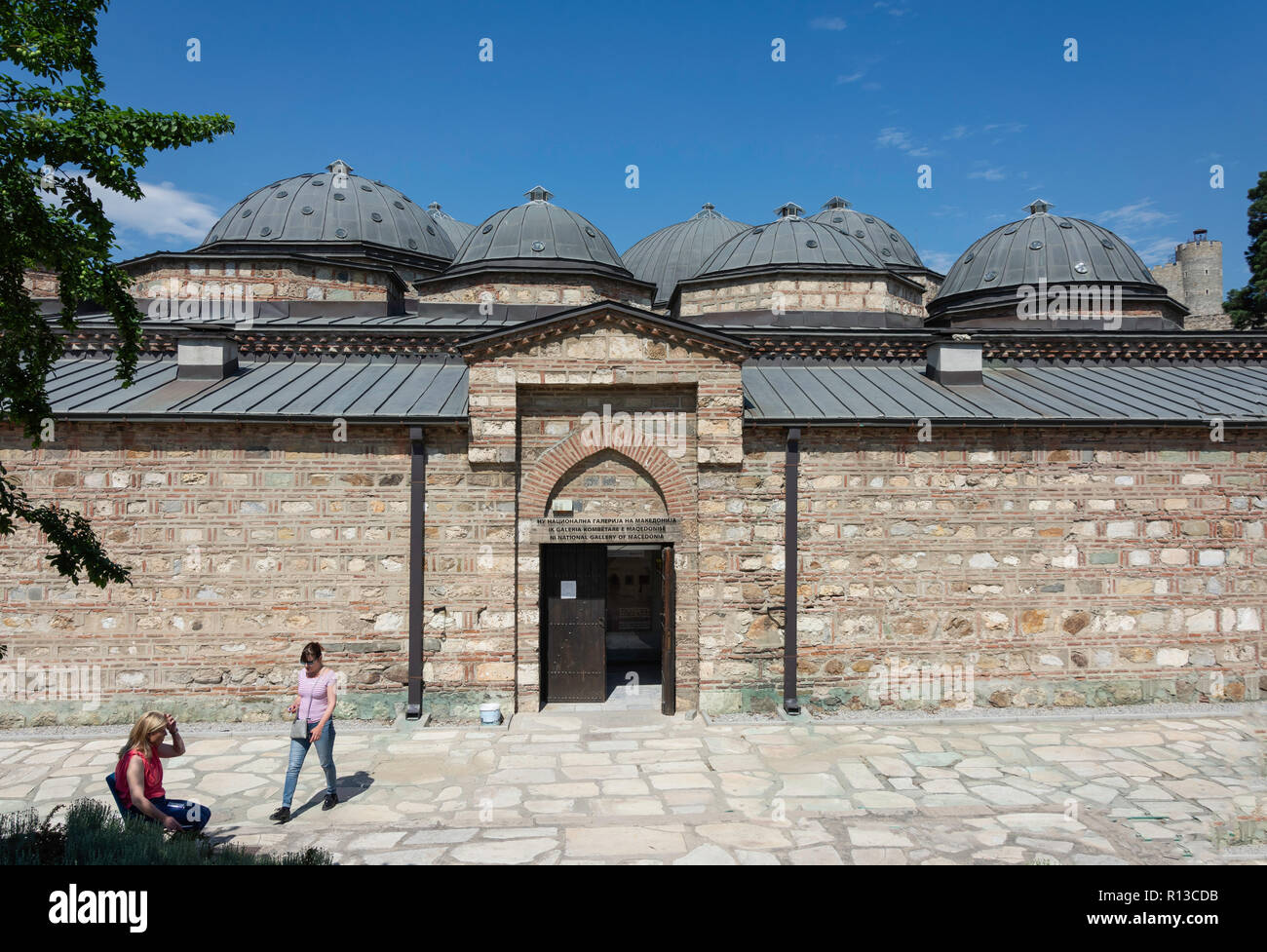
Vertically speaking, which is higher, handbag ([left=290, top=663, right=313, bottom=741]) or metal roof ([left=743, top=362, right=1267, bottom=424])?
metal roof ([left=743, top=362, right=1267, bottom=424])

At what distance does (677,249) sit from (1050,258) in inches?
396

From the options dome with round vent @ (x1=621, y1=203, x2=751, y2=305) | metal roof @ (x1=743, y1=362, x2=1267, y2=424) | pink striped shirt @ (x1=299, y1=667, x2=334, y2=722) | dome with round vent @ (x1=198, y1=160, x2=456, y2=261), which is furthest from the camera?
dome with round vent @ (x1=621, y1=203, x2=751, y2=305)

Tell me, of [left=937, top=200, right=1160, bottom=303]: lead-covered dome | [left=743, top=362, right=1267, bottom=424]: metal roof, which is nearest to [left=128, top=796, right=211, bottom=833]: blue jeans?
[left=743, top=362, right=1267, bottom=424]: metal roof

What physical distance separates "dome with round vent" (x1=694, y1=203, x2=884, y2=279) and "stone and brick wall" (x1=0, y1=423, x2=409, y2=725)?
972 centimetres

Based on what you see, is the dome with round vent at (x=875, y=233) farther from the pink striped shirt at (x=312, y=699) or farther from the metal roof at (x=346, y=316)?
the pink striped shirt at (x=312, y=699)

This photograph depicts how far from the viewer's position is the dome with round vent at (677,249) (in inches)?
872

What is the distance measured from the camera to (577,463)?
976cm

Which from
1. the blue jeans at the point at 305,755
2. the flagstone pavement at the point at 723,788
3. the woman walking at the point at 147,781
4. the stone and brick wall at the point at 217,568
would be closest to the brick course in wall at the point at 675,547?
the stone and brick wall at the point at 217,568

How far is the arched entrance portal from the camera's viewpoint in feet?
31.8

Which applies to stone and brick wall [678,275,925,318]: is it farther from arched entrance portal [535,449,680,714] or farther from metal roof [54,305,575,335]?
arched entrance portal [535,449,680,714]

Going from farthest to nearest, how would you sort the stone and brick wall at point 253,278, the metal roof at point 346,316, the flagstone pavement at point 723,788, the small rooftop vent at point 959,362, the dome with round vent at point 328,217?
the dome with round vent at point 328,217
the stone and brick wall at point 253,278
the metal roof at point 346,316
the small rooftop vent at point 959,362
the flagstone pavement at point 723,788

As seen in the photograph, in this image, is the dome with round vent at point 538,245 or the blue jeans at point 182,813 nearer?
the blue jeans at point 182,813

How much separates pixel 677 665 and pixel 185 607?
20.4 feet

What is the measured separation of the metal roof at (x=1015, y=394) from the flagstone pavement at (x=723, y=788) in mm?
3958
